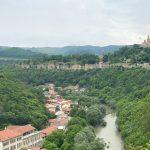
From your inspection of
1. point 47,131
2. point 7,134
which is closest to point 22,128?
point 7,134

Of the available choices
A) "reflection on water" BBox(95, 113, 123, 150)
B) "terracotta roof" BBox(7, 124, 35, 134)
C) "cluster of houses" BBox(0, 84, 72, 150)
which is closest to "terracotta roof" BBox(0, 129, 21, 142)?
"cluster of houses" BBox(0, 84, 72, 150)

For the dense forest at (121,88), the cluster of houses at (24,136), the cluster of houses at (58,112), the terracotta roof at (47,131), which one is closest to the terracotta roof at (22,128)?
the cluster of houses at (24,136)

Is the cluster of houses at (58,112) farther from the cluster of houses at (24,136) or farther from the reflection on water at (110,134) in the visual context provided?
the reflection on water at (110,134)

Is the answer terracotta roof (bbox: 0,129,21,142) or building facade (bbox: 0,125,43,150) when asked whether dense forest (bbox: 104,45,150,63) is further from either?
terracotta roof (bbox: 0,129,21,142)

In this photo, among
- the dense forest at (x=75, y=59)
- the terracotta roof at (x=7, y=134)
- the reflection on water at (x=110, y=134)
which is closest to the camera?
the terracotta roof at (x=7, y=134)

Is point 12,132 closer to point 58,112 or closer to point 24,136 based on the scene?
point 24,136
